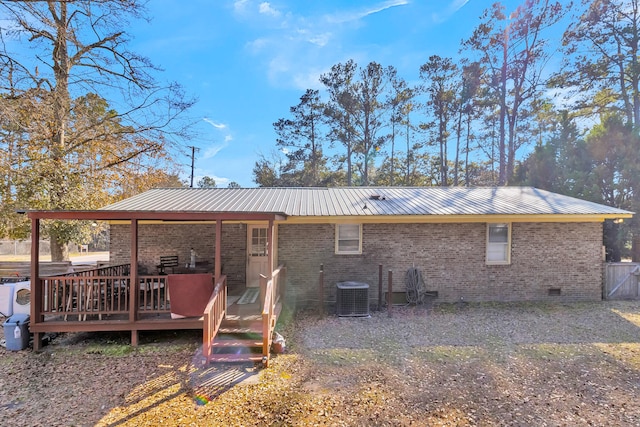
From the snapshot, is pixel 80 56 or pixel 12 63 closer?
pixel 12 63

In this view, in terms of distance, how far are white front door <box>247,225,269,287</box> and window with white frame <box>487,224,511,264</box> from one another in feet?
21.8

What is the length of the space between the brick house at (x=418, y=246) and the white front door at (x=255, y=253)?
0.10 ft

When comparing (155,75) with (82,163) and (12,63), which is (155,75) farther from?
(82,163)

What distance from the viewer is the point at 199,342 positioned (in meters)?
6.15

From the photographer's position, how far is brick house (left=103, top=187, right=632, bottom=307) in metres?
8.82

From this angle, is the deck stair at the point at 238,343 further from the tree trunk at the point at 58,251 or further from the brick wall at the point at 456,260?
the tree trunk at the point at 58,251

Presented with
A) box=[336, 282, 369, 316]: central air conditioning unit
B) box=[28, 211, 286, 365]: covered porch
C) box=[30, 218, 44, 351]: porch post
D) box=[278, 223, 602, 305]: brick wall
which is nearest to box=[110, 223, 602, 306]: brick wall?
box=[278, 223, 602, 305]: brick wall

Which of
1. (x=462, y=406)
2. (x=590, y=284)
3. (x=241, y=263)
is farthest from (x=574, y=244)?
(x=241, y=263)

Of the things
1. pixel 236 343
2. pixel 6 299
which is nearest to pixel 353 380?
pixel 236 343

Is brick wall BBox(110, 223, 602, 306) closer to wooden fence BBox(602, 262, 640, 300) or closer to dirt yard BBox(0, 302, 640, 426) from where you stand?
wooden fence BBox(602, 262, 640, 300)

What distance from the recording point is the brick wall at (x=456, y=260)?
8.88 meters

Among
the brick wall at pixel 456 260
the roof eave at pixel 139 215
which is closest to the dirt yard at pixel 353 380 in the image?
the brick wall at pixel 456 260

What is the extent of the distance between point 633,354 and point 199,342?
8.10m

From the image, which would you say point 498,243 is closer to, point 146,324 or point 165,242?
point 146,324
